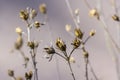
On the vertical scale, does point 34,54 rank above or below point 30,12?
below

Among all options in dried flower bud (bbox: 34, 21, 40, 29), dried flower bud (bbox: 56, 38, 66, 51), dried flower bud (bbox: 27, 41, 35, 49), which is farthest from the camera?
dried flower bud (bbox: 34, 21, 40, 29)

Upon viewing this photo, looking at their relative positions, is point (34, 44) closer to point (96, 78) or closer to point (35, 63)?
point (35, 63)

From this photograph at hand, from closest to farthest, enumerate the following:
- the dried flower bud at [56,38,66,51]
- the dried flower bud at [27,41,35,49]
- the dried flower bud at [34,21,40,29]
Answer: the dried flower bud at [56,38,66,51]
the dried flower bud at [27,41,35,49]
the dried flower bud at [34,21,40,29]

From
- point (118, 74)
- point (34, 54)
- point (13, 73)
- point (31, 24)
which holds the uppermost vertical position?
point (31, 24)

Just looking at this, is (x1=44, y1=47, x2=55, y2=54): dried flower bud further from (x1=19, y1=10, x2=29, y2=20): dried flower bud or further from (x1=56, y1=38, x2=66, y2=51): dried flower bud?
(x1=19, y1=10, x2=29, y2=20): dried flower bud

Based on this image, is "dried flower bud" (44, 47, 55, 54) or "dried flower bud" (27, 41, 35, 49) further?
"dried flower bud" (27, 41, 35, 49)

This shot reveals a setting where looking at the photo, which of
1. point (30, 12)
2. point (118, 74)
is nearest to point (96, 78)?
point (118, 74)

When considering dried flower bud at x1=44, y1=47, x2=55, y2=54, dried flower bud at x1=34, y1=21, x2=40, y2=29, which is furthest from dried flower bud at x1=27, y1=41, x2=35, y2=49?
dried flower bud at x1=44, y1=47, x2=55, y2=54

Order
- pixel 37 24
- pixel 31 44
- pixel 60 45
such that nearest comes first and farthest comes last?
pixel 60 45, pixel 31 44, pixel 37 24

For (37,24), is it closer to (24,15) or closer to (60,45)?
(24,15)

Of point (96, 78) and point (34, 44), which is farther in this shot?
point (96, 78)

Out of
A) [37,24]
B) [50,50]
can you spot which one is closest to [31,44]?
[37,24]
